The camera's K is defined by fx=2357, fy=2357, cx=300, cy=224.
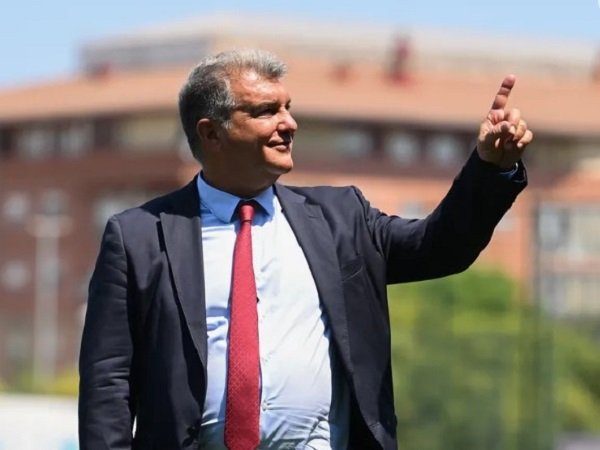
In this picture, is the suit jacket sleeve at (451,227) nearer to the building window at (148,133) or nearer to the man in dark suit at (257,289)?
the man in dark suit at (257,289)

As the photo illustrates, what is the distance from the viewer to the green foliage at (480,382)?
22000 millimetres

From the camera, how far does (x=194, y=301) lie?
16.3ft

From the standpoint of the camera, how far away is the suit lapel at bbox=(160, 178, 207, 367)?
4.95 meters

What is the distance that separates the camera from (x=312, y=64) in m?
89.2

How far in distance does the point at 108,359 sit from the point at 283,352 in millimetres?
378

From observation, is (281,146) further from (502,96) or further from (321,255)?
(502,96)

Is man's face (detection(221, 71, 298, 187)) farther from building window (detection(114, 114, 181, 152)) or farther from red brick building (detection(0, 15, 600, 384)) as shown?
building window (detection(114, 114, 181, 152))

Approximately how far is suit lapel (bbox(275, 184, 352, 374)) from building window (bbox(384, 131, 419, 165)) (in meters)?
77.0

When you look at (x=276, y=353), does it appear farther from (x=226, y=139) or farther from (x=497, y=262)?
(x=497, y=262)

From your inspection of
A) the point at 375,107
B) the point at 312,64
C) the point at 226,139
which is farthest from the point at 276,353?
the point at 312,64

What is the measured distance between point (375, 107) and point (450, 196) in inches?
3040

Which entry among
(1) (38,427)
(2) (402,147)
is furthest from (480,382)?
(2) (402,147)

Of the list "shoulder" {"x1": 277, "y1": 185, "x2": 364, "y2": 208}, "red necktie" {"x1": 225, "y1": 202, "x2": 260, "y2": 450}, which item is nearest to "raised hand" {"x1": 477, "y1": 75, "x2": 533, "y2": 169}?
"shoulder" {"x1": 277, "y1": 185, "x2": 364, "y2": 208}

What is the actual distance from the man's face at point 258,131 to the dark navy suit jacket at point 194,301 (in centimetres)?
14
